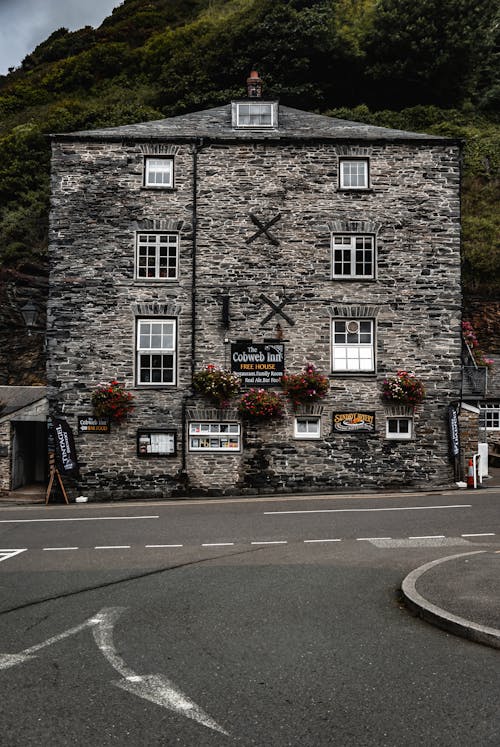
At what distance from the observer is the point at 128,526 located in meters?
14.3

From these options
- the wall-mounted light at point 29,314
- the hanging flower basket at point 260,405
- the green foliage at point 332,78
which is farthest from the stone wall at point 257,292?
the green foliage at point 332,78

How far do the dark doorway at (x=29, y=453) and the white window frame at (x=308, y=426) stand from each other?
8957 mm

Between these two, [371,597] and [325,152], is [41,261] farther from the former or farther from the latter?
[371,597]

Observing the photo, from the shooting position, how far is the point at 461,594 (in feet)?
24.7

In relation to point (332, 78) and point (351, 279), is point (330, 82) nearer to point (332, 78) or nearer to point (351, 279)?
point (332, 78)

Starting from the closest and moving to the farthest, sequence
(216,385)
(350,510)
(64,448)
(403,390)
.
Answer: (350,510) → (64,448) → (216,385) → (403,390)

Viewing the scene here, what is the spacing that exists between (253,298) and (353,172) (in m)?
5.21

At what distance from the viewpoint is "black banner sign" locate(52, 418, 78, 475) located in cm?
1944

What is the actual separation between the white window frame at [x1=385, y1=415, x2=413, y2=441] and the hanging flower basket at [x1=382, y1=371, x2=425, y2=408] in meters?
0.46

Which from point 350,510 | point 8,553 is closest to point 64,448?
point 8,553

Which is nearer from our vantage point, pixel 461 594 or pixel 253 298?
pixel 461 594

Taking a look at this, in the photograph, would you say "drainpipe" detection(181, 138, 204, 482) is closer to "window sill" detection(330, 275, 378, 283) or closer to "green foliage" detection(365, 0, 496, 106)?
"window sill" detection(330, 275, 378, 283)

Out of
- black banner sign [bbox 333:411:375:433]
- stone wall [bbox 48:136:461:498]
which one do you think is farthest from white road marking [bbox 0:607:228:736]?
black banner sign [bbox 333:411:375:433]

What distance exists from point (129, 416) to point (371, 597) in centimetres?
1319
